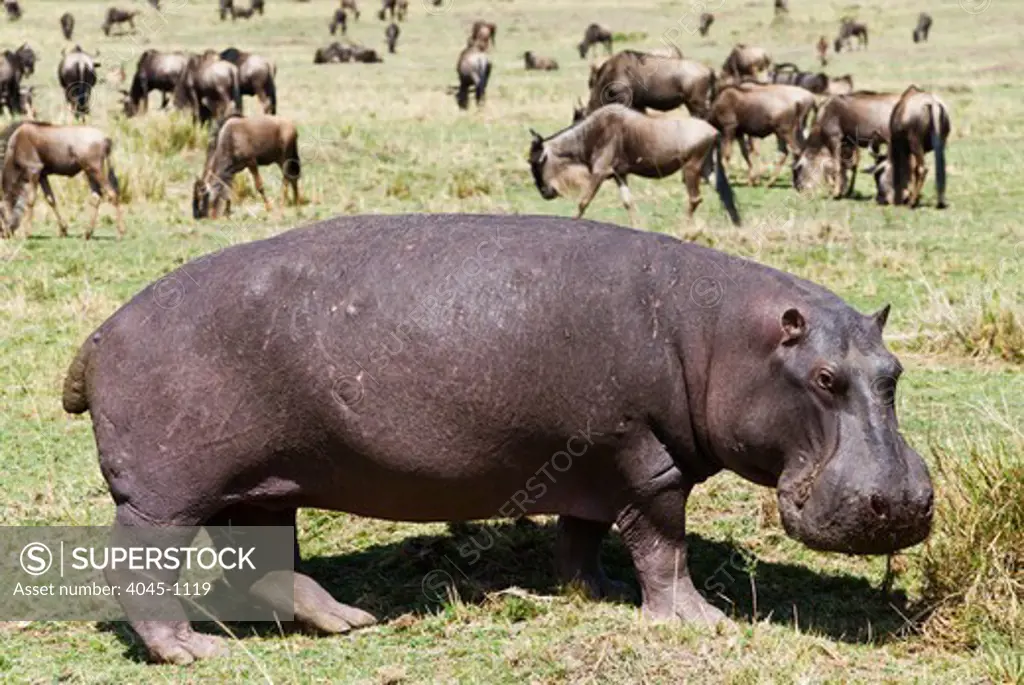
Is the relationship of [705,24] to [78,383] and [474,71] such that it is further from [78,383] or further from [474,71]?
[78,383]

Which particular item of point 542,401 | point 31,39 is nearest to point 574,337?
point 542,401

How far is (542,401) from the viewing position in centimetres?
514

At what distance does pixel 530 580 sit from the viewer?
5.82 metres

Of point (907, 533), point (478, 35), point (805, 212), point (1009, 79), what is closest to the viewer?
point (907, 533)

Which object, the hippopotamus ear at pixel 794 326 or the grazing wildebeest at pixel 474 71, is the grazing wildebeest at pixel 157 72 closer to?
the grazing wildebeest at pixel 474 71

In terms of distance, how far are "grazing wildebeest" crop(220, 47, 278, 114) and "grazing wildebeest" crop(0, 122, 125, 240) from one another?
10.7 m

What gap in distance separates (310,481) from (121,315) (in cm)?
92

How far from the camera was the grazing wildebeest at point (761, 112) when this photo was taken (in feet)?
66.9

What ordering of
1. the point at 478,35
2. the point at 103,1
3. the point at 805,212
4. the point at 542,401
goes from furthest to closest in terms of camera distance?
the point at 103,1 → the point at 478,35 → the point at 805,212 → the point at 542,401

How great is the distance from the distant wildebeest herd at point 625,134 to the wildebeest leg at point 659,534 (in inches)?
400

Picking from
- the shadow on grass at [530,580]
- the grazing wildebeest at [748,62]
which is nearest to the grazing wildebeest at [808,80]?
the grazing wildebeest at [748,62]

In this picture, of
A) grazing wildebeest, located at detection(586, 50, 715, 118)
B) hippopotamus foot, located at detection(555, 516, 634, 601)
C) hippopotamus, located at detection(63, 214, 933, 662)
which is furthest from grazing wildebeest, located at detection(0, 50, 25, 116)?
hippopotamus foot, located at detection(555, 516, 634, 601)

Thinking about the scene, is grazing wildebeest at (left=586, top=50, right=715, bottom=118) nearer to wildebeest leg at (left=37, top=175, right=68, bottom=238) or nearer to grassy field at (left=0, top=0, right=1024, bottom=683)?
grassy field at (left=0, top=0, right=1024, bottom=683)

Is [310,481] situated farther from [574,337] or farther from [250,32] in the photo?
[250,32]
